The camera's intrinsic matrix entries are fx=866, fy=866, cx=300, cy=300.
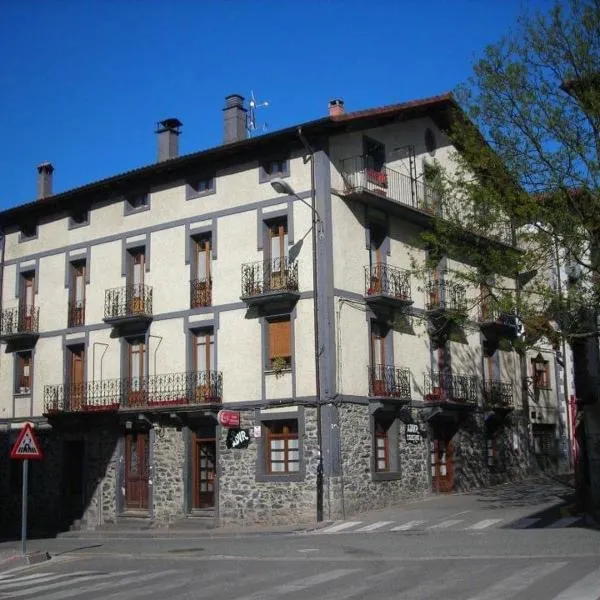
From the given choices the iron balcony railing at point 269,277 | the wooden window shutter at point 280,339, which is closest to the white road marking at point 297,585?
the wooden window shutter at point 280,339

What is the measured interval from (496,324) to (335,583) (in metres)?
21.7

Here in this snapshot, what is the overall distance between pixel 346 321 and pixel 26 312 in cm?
1372

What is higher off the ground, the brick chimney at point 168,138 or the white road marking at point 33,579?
the brick chimney at point 168,138

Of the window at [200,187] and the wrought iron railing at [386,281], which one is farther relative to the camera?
the window at [200,187]

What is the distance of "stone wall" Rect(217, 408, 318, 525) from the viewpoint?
80.4ft

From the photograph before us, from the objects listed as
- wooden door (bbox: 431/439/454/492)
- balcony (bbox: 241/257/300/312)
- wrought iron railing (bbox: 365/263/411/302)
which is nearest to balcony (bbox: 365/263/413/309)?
wrought iron railing (bbox: 365/263/411/302)

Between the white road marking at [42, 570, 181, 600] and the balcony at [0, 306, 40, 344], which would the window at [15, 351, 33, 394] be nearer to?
the balcony at [0, 306, 40, 344]

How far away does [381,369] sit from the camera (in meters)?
26.7

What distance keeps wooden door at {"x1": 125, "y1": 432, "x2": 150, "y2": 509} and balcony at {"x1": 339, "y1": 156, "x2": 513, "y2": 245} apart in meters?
10.6

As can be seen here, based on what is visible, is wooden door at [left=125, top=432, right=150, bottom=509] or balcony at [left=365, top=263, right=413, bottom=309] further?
wooden door at [left=125, top=432, right=150, bottom=509]

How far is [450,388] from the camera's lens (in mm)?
29359

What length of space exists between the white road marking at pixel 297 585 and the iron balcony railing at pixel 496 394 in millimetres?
19317

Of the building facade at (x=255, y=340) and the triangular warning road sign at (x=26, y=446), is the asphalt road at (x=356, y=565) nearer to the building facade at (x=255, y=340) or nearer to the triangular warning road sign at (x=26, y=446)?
the triangular warning road sign at (x=26, y=446)

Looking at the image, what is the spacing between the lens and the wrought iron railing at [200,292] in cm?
2747
